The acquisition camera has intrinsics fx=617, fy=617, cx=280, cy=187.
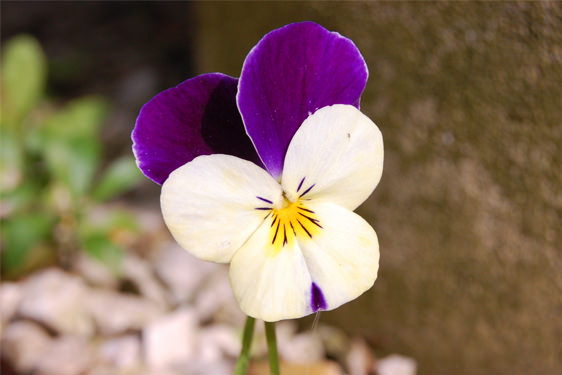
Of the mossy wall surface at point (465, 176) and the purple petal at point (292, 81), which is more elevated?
the purple petal at point (292, 81)

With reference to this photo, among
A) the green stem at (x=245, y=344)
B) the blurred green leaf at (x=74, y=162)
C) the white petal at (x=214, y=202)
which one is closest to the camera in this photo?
the white petal at (x=214, y=202)

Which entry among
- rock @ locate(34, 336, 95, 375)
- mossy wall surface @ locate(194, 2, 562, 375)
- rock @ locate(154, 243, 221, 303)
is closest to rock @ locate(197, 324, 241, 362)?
rock @ locate(154, 243, 221, 303)

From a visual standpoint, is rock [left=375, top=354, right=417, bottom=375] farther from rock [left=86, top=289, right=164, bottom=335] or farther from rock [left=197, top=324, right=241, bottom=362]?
rock [left=86, top=289, right=164, bottom=335]

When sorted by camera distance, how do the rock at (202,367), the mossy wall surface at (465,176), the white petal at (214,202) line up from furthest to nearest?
1. the rock at (202,367)
2. the mossy wall surface at (465,176)
3. the white petal at (214,202)

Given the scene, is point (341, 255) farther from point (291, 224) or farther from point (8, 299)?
point (8, 299)

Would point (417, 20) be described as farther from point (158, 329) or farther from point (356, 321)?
point (158, 329)

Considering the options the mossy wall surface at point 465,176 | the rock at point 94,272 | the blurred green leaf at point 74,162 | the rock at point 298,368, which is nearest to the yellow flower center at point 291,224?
the mossy wall surface at point 465,176

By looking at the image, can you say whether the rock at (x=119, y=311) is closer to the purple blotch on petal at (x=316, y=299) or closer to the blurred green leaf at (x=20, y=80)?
the blurred green leaf at (x=20, y=80)

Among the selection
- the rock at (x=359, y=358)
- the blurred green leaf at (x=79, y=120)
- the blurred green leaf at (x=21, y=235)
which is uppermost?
the blurred green leaf at (x=79, y=120)
